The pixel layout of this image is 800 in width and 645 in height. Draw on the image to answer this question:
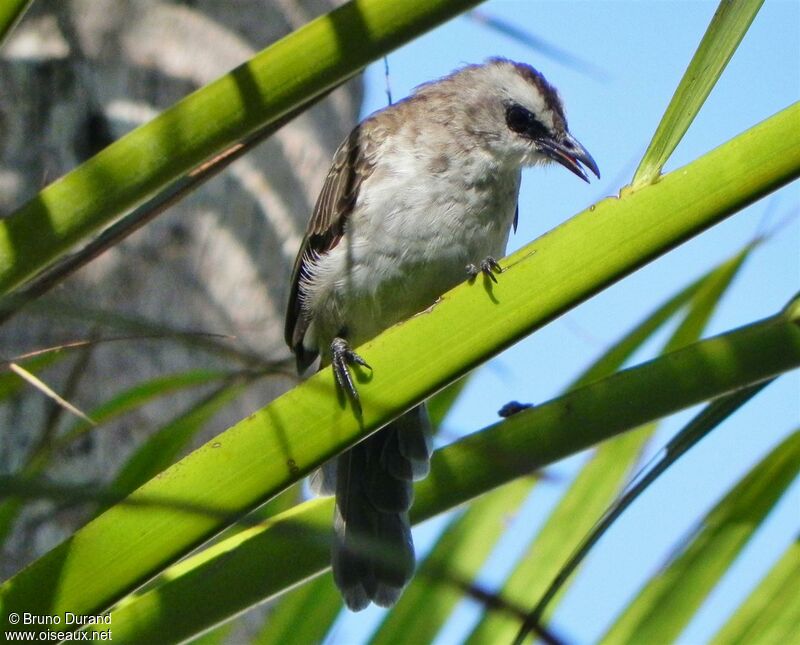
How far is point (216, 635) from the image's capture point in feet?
7.04

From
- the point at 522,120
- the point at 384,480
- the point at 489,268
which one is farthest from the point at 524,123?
the point at 489,268

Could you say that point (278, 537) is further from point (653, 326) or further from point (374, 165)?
point (374, 165)

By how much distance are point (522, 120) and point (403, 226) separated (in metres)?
0.75

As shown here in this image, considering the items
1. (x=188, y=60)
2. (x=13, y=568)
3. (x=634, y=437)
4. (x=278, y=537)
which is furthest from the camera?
(x=188, y=60)

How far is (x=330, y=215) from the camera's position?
3408 millimetres

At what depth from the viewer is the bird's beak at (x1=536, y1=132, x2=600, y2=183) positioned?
138 inches

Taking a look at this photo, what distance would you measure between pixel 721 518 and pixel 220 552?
0.88 metres

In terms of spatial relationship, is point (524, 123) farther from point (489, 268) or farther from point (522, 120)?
point (489, 268)

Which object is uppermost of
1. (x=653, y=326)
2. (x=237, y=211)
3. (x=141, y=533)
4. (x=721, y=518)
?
(x=237, y=211)

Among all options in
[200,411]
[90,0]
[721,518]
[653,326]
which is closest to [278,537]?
[200,411]

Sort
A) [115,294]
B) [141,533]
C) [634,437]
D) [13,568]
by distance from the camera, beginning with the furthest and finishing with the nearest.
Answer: [115,294] < [13,568] < [634,437] < [141,533]

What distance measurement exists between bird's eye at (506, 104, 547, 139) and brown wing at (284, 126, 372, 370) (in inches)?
20.5

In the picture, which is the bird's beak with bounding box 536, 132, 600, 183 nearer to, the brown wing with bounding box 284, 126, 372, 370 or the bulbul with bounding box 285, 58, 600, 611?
the bulbul with bounding box 285, 58, 600, 611

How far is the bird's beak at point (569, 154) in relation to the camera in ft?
11.5
